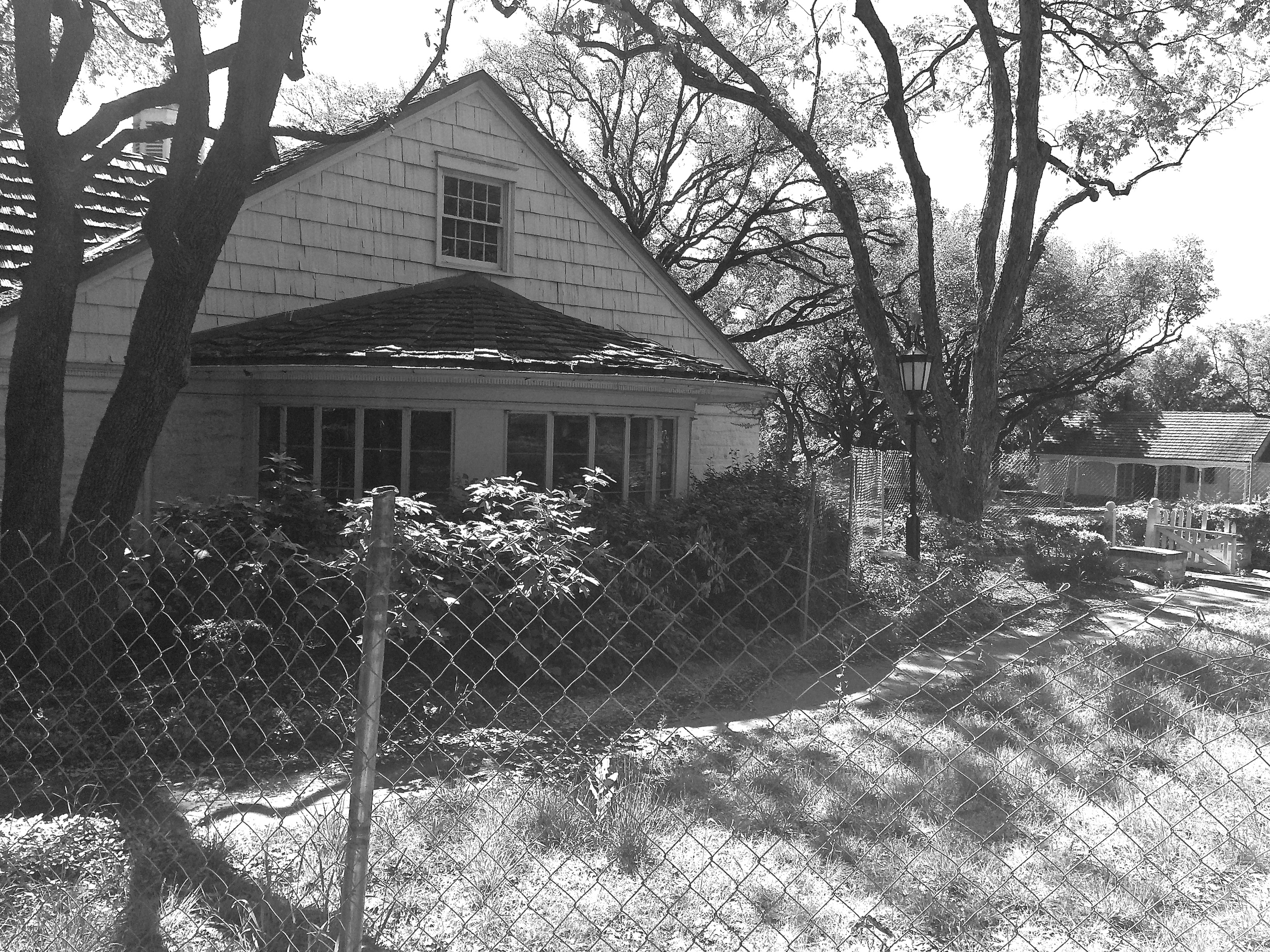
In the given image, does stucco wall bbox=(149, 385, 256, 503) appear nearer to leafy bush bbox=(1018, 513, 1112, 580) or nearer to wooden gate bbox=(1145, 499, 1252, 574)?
leafy bush bbox=(1018, 513, 1112, 580)

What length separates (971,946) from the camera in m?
3.86

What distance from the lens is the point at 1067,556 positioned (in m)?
15.1

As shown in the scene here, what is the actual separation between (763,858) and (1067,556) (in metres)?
12.5

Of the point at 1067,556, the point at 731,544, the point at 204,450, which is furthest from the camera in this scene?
the point at 1067,556

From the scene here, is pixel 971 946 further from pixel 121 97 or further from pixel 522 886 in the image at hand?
pixel 121 97

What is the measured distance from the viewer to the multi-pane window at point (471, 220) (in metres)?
14.2

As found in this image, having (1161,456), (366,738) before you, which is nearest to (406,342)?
(366,738)

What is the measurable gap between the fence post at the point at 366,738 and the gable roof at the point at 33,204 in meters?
9.91

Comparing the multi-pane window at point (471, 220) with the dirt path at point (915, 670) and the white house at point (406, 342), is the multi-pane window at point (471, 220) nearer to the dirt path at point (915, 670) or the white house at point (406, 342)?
the white house at point (406, 342)

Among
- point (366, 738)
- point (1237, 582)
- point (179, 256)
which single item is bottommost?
point (1237, 582)

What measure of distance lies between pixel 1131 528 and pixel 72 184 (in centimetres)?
1996

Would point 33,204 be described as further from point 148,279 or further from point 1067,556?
point 1067,556

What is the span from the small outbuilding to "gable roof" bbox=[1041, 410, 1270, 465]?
0.03 m

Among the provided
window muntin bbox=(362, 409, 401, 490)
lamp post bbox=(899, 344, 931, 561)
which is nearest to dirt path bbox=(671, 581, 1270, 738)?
lamp post bbox=(899, 344, 931, 561)
